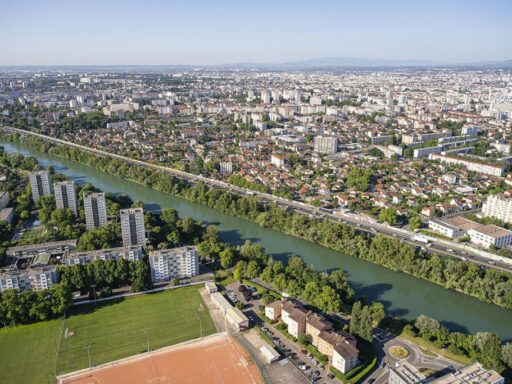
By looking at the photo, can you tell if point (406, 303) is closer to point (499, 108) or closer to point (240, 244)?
point (240, 244)

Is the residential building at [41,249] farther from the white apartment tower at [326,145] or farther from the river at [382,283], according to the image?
the white apartment tower at [326,145]

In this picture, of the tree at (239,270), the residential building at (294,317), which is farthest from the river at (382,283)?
the residential building at (294,317)

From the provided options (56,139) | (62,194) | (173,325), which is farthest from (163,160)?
(173,325)

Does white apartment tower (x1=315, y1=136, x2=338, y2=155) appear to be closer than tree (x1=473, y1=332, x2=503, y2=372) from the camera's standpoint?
No

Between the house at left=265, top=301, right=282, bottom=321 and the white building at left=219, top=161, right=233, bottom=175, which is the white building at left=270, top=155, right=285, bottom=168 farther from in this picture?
the house at left=265, top=301, right=282, bottom=321

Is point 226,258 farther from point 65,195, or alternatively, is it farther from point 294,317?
point 65,195

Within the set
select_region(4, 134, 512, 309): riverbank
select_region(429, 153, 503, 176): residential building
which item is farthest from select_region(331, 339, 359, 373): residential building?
select_region(429, 153, 503, 176): residential building
